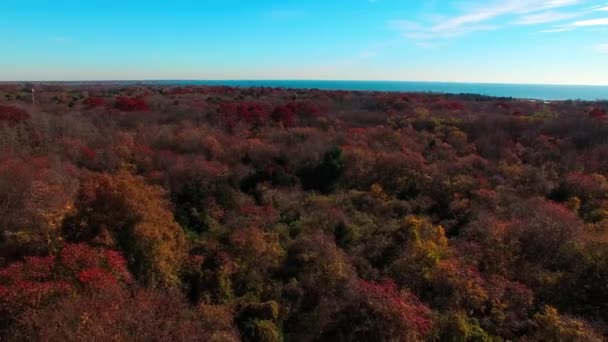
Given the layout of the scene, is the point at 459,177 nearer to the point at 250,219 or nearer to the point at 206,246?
the point at 250,219

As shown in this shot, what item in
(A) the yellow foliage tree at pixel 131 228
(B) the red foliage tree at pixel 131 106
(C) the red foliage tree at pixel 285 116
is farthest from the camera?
(B) the red foliage tree at pixel 131 106

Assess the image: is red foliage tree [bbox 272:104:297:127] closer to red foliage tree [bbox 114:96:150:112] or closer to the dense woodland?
the dense woodland

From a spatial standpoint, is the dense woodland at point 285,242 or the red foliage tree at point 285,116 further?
the red foliage tree at point 285,116

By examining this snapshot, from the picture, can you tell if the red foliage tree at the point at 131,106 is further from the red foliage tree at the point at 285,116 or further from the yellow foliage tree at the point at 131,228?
the yellow foliage tree at the point at 131,228

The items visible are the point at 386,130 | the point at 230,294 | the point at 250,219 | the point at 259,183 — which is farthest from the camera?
the point at 386,130

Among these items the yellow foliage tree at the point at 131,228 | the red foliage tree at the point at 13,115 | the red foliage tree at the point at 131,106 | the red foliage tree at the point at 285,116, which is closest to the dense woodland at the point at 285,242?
the yellow foliage tree at the point at 131,228

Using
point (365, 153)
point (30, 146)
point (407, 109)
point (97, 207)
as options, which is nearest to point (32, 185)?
point (97, 207)

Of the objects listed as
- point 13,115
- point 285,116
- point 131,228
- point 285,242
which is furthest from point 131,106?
point 131,228

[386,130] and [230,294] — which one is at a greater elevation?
[386,130]
